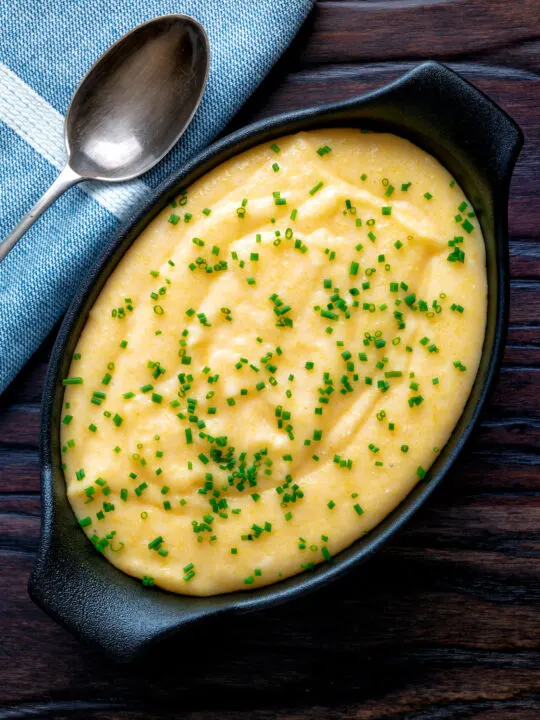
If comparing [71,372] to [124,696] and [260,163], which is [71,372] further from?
[124,696]

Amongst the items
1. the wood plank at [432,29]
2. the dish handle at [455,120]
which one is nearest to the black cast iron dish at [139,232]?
the dish handle at [455,120]

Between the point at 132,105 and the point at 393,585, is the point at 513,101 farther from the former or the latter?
the point at 393,585

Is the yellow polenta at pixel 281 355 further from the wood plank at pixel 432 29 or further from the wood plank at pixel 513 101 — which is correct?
the wood plank at pixel 432 29

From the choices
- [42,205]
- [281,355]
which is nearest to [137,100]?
[42,205]

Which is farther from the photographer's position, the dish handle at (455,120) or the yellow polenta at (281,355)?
the yellow polenta at (281,355)

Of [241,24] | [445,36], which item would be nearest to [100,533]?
[241,24]

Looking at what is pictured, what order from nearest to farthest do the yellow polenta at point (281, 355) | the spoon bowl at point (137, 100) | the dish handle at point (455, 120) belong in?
the dish handle at point (455, 120), the yellow polenta at point (281, 355), the spoon bowl at point (137, 100)

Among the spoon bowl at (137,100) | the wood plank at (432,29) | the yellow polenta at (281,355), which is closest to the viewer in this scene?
the yellow polenta at (281,355)

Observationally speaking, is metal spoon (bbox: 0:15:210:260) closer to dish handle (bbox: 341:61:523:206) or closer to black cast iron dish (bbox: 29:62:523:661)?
black cast iron dish (bbox: 29:62:523:661)
